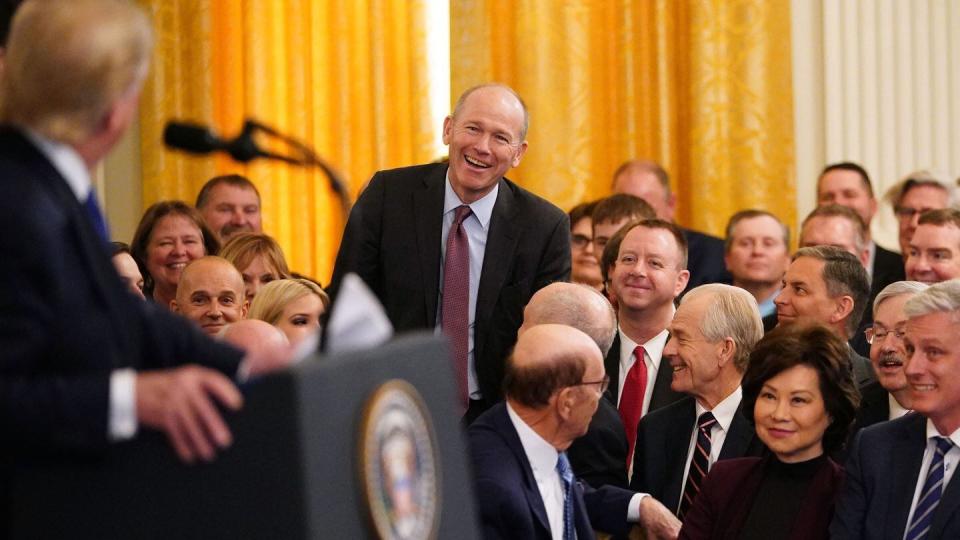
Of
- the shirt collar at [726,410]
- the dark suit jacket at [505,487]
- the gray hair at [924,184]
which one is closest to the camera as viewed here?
the dark suit jacket at [505,487]

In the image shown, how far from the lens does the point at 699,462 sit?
4363 mm

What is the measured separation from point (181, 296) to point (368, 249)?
72 cm

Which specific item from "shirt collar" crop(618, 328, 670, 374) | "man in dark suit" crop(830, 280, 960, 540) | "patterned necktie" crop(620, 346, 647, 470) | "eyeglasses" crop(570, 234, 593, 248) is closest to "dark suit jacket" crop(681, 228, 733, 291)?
"eyeglasses" crop(570, 234, 593, 248)

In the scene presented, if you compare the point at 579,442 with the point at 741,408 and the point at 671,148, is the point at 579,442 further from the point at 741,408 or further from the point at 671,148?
the point at 671,148

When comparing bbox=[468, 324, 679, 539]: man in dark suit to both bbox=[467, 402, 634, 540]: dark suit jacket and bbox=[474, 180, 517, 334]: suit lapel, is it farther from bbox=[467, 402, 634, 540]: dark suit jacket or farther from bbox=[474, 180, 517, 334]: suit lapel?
bbox=[474, 180, 517, 334]: suit lapel

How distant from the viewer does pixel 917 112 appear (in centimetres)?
782

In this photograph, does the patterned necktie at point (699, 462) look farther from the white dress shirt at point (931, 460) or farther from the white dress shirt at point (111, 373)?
the white dress shirt at point (111, 373)

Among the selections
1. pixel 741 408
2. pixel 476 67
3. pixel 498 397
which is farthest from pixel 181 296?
pixel 476 67

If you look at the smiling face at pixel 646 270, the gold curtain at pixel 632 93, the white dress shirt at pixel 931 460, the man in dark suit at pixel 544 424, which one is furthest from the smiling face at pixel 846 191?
the man in dark suit at pixel 544 424

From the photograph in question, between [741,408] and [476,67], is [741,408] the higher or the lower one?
the lower one

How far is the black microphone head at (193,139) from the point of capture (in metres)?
2.07

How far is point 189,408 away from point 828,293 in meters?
3.81

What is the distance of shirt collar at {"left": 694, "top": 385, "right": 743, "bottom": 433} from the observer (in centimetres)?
444

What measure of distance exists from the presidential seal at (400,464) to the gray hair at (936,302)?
7.25 feet
